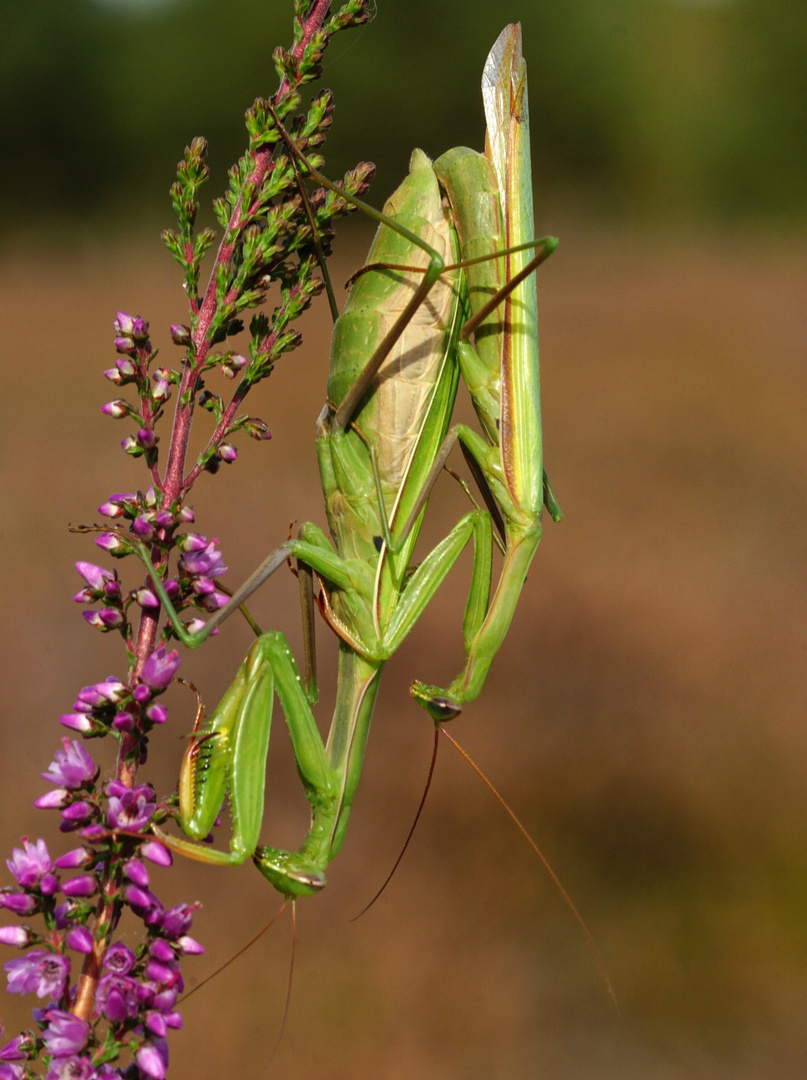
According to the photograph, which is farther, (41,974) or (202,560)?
(202,560)

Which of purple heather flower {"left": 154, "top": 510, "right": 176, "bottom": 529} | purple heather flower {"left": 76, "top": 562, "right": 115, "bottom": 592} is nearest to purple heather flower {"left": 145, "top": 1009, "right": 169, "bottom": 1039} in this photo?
purple heather flower {"left": 76, "top": 562, "right": 115, "bottom": 592}

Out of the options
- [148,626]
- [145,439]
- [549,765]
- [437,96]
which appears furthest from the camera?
[437,96]

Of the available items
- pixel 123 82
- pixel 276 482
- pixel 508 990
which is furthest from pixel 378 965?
pixel 123 82

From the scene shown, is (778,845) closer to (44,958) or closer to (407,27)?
(44,958)

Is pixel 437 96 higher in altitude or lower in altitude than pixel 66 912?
higher

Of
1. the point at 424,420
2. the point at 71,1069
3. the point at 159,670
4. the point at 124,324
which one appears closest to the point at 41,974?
the point at 71,1069

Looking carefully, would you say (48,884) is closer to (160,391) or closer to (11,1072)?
(11,1072)

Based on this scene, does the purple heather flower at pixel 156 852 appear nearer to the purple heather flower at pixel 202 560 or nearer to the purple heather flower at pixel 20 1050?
the purple heather flower at pixel 20 1050

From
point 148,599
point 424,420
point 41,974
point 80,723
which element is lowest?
point 41,974
